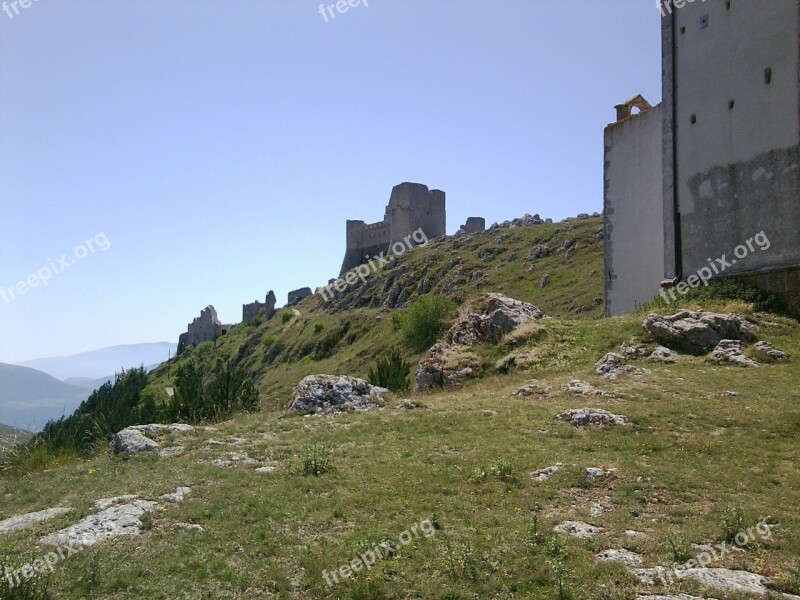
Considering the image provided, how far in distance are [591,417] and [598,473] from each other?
12.1 ft

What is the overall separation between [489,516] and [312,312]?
97567 millimetres

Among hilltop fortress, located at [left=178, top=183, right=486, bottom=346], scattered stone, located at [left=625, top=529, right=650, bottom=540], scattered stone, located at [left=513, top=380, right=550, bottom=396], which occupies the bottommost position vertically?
scattered stone, located at [left=625, top=529, right=650, bottom=540]

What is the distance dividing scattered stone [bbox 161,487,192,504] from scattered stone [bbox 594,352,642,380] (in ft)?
40.9

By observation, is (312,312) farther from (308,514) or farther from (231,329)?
(308,514)

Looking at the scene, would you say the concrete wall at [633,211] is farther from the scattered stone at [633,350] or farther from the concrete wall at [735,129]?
the scattered stone at [633,350]

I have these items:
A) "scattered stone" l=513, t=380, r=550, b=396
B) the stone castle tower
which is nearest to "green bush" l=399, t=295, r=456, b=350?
"scattered stone" l=513, t=380, r=550, b=396

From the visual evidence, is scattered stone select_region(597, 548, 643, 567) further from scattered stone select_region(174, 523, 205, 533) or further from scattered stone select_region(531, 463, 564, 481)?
scattered stone select_region(174, 523, 205, 533)

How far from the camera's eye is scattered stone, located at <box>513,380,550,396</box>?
18.8 m

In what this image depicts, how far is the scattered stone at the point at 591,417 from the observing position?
14768 millimetres

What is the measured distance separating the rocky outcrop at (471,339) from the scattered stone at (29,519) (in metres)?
14.8

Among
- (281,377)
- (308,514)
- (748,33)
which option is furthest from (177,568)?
(281,377)

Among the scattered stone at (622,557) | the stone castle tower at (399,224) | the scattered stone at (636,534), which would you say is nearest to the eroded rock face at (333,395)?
the scattered stone at (636,534)

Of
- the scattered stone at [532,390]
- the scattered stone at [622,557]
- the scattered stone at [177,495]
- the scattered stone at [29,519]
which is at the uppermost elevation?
the scattered stone at [532,390]

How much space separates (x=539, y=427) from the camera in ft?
48.9
